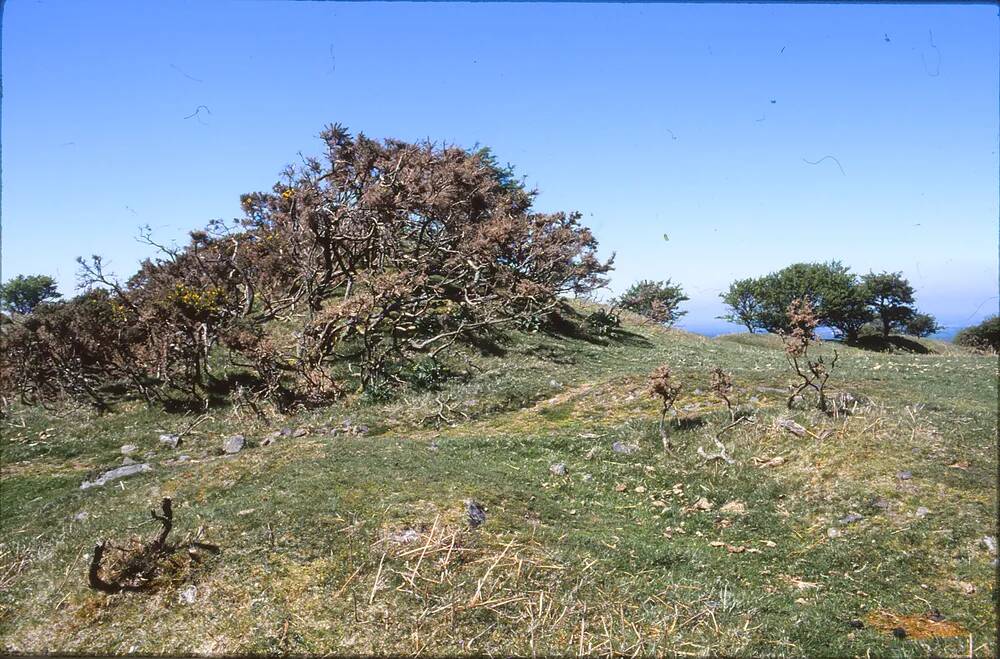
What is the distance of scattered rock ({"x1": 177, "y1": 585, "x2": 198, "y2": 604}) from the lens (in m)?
6.63

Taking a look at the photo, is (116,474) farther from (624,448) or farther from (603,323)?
(603,323)

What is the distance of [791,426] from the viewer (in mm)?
11703

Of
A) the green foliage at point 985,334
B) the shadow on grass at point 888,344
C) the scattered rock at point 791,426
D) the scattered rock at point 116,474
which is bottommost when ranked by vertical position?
the scattered rock at point 116,474

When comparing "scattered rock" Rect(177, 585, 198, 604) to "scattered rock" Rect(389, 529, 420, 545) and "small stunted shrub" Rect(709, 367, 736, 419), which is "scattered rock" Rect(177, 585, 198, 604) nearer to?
"scattered rock" Rect(389, 529, 420, 545)

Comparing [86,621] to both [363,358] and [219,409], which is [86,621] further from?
[363,358]

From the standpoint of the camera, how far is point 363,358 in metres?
20.0

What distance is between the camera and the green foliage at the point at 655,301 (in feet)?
141

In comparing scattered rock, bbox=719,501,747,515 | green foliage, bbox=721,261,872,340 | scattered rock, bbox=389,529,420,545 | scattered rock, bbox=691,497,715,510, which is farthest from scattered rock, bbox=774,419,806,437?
green foliage, bbox=721,261,872,340

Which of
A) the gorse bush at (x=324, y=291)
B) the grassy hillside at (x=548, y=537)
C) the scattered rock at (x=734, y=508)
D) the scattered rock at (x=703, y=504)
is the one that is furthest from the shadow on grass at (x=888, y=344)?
the scattered rock at (x=703, y=504)

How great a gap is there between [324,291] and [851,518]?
20348 mm

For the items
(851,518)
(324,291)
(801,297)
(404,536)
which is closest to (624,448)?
(851,518)

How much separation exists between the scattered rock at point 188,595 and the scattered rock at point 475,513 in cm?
335

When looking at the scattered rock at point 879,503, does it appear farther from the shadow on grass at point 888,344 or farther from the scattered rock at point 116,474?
the shadow on grass at point 888,344

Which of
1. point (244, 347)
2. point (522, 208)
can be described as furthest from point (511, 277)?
point (244, 347)
